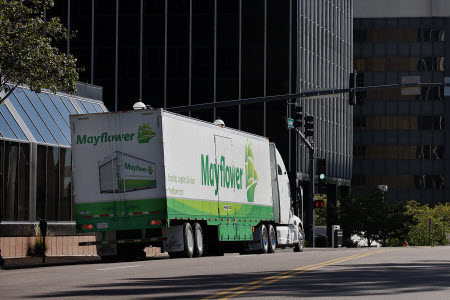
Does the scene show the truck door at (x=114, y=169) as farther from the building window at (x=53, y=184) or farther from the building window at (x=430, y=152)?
the building window at (x=430, y=152)

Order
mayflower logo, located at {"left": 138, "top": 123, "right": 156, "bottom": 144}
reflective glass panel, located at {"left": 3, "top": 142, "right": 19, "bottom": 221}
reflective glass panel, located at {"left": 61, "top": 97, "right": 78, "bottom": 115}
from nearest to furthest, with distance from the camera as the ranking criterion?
mayflower logo, located at {"left": 138, "top": 123, "right": 156, "bottom": 144} < reflective glass panel, located at {"left": 3, "top": 142, "right": 19, "bottom": 221} < reflective glass panel, located at {"left": 61, "top": 97, "right": 78, "bottom": 115}

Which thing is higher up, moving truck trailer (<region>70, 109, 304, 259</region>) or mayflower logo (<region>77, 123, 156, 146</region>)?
mayflower logo (<region>77, 123, 156, 146</region>)

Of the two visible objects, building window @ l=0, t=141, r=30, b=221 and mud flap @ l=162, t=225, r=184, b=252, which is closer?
mud flap @ l=162, t=225, r=184, b=252

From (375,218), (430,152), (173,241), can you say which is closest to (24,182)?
(173,241)

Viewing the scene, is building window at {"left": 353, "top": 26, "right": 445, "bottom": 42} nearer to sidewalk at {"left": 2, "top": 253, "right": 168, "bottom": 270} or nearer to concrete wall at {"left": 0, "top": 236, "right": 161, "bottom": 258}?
concrete wall at {"left": 0, "top": 236, "right": 161, "bottom": 258}

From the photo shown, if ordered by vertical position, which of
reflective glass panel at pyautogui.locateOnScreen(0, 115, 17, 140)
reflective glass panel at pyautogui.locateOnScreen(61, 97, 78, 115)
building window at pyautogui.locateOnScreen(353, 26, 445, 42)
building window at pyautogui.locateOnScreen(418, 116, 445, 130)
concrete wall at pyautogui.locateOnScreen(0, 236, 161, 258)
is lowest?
concrete wall at pyautogui.locateOnScreen(0, 236, 161, 258)

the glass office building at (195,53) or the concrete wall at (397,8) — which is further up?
the concrete wall at (397,8)

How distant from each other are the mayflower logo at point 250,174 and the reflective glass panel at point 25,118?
7.56 m

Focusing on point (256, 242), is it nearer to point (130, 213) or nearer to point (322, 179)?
point (130, 213)

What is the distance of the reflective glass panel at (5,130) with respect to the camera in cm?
3528

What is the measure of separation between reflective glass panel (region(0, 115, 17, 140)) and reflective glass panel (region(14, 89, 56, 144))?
1.78m

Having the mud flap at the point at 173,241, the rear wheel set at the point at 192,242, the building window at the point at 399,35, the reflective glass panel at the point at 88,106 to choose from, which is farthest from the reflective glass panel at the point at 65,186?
the building window at the point at 399,35

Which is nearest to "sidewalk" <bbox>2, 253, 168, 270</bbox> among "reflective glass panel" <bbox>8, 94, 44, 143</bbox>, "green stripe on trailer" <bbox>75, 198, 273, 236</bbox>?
"green stripe on trailer" <bbox>75, 198, 273, 236</bbox>

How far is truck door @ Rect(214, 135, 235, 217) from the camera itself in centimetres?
3372
